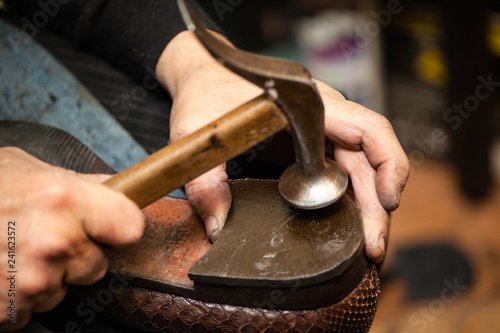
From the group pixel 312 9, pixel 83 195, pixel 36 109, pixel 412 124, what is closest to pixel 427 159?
pixel 412 124

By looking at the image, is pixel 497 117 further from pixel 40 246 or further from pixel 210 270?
pixel 40 246

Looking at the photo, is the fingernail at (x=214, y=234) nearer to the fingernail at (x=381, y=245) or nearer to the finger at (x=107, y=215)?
Answer: the finger at (x=107, y=215)

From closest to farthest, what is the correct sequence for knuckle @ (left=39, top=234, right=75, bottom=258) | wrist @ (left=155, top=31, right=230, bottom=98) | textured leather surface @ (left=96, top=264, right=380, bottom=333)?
knuckle @ (left=39, top=234, right=75, bottom=258), textured leather surface @ (left=96, top=264, right=380, bottom=333), wrist @ (left=155, top=31, right=230, bottom=98)

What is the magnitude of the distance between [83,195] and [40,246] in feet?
0.28

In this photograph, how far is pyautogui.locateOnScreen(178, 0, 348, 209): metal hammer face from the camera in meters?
0.70

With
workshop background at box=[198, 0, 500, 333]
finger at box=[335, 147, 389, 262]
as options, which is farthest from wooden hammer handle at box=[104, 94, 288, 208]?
workshop background at box=[198, 0, 500, 333]

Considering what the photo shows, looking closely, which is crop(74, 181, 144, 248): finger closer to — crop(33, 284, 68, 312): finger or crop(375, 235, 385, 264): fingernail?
crop(33, 284, 68, 312): finger

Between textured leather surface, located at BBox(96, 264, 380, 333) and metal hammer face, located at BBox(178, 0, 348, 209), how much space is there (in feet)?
0.52

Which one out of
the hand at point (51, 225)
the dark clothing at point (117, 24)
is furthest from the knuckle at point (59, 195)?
the dark clothing at point (117, 24)

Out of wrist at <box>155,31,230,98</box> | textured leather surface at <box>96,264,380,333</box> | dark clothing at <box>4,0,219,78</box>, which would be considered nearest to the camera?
textured leather surface at <box>96,264,380,333</box>

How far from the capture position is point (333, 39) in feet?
8.04

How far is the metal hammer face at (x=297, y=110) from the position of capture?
701 mm

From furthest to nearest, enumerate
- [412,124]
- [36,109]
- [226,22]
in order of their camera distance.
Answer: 1. [412,124]
2. [226,22]
3. [36,109]

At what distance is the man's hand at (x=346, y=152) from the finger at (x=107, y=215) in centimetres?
16
